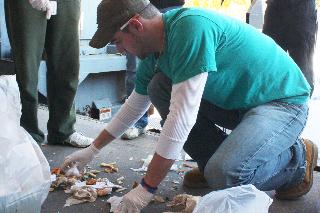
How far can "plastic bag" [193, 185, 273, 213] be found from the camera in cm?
103

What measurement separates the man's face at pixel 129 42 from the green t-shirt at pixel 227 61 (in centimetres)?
7

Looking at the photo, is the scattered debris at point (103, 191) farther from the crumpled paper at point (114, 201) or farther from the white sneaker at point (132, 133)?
the white sneaker at point (132, 133)

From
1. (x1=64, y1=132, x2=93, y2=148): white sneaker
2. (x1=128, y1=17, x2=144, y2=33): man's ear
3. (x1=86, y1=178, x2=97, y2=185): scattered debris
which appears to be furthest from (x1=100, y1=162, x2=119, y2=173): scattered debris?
(x1=128, y1=17, x2=144, y2=33): man's ear

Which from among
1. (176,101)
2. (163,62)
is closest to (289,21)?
(163,62)

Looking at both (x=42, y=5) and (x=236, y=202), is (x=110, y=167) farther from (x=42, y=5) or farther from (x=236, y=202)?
(x=236, y=202)

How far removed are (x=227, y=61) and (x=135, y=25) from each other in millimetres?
296

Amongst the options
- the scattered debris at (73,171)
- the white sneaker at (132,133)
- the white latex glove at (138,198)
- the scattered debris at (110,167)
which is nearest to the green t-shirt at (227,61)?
the white latex glove at (138,198)

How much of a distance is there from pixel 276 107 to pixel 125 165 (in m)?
0.78

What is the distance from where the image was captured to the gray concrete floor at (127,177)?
56.2 inches

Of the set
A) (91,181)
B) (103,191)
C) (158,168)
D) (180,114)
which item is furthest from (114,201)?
(180,114)

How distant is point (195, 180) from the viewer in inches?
63.7

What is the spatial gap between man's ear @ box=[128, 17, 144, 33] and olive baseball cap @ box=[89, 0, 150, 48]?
2 centimetres

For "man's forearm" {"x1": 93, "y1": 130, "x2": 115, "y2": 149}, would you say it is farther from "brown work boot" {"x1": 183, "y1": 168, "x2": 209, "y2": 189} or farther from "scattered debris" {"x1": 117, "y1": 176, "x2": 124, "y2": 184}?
"brown work boot" {"x1": 183, "y1": 168, "x2": 209, "y2": 189}

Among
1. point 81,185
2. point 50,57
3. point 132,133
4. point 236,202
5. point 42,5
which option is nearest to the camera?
point 236,202
